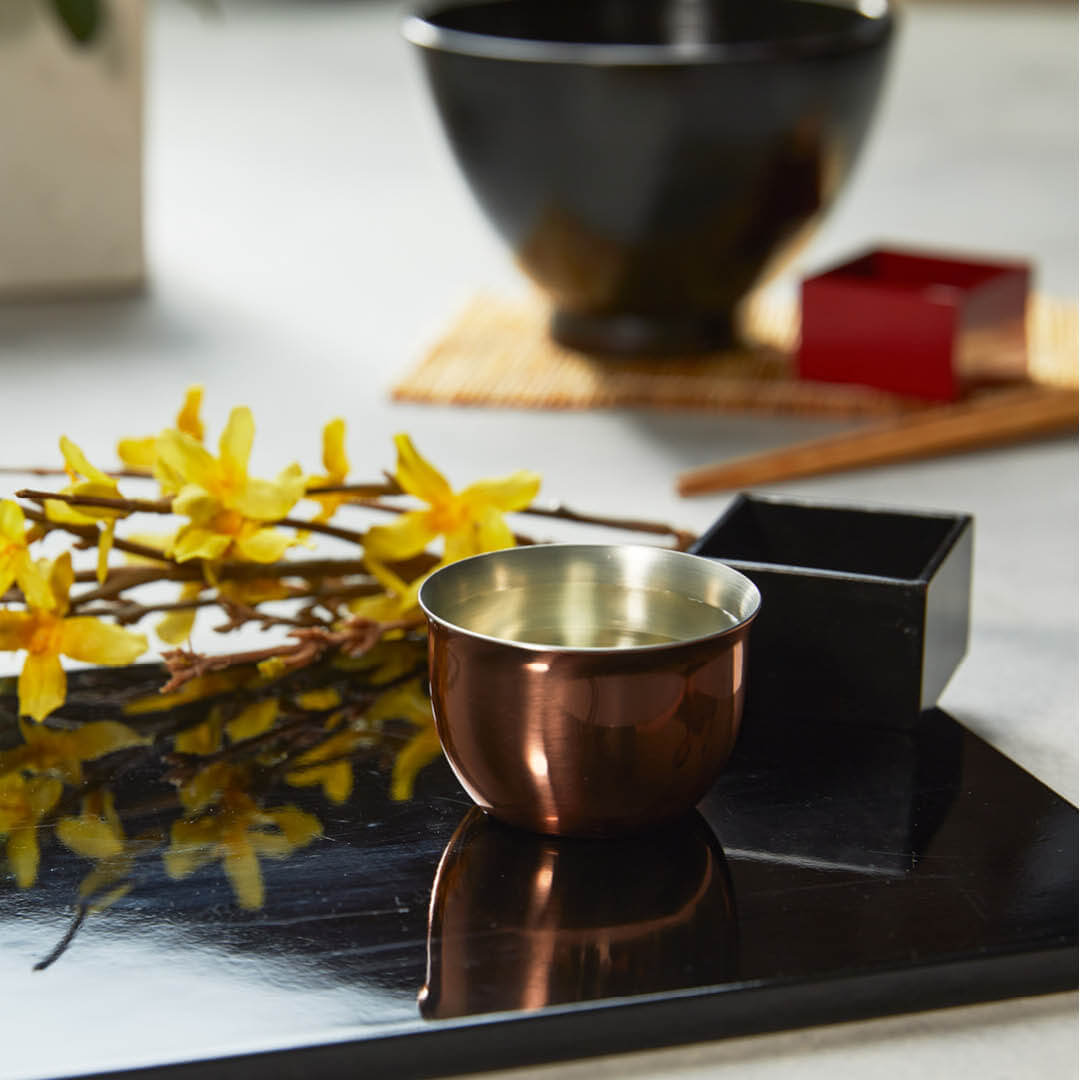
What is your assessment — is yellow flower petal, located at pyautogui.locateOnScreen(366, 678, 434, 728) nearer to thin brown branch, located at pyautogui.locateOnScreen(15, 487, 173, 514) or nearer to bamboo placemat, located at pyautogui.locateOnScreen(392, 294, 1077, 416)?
thin brown branch, located at pyautogui.locateOnScreen(15, 487, 173, 514)

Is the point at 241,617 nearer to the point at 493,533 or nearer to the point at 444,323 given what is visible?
the point at 493,533

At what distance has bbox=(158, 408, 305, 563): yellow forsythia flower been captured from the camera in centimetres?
71

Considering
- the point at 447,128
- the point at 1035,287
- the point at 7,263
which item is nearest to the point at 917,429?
the point at 447,128

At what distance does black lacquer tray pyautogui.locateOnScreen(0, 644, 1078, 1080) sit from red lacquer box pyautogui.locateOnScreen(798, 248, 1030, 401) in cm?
77

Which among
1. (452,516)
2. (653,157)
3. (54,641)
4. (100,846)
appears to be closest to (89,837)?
(100,846)

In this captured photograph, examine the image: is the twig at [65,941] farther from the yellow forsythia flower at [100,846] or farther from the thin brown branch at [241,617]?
the thin brown branch at [241,617]

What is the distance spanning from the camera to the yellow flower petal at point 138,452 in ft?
2.55

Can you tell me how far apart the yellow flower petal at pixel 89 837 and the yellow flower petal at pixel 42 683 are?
0.25 feet

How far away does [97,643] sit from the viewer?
743 mm

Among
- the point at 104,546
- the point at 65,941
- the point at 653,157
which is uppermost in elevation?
the point at 653,157

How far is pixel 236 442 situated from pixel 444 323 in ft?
3.47

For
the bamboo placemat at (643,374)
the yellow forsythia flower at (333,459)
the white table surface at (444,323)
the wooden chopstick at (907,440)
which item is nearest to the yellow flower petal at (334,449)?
the yellow forsythia flower at (333,459)

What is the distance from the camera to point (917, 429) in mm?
1322

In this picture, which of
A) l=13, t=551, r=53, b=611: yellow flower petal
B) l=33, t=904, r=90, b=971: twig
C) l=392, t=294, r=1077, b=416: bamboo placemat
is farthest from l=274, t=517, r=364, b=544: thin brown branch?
l=392, t=294, r=1077, b=416: bamboo placemat
